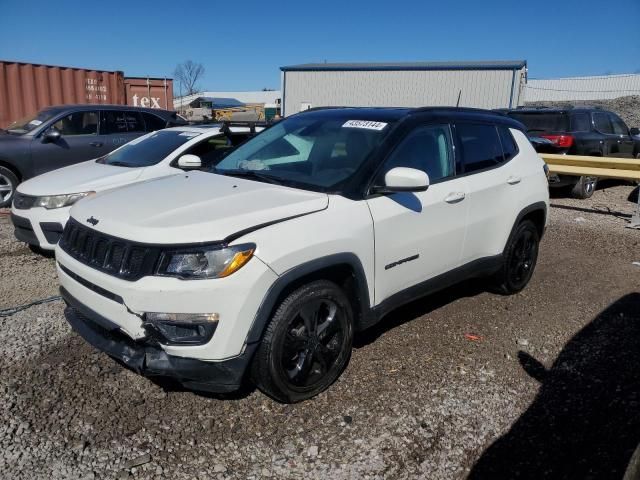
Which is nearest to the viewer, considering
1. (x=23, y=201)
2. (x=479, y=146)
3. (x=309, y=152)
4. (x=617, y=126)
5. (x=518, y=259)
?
(x=309, y=152)

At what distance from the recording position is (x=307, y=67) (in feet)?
103

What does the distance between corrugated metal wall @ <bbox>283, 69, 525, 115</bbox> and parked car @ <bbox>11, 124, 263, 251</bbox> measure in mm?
22307

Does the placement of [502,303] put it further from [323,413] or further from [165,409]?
[165,409]

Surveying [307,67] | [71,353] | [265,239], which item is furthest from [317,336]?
[307,67]

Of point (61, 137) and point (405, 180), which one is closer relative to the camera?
point (405, 180)

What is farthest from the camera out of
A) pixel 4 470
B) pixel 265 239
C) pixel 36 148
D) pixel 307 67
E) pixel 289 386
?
pixel 307 67

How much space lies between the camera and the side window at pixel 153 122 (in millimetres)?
8828

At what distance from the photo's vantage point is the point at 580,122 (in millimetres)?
10242

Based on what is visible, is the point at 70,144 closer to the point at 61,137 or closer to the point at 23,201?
the point at 61,137

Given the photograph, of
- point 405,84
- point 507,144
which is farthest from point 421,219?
point 405,84

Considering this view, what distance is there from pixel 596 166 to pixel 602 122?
2.91 metres

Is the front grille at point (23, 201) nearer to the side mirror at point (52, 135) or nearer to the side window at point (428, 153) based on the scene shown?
the side mirror at point (52, 135)

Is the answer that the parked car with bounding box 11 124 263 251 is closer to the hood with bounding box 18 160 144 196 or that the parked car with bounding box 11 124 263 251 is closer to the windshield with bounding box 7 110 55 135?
the hood with bounding box 18 160 144 196

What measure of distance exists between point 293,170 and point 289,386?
4.85ft
